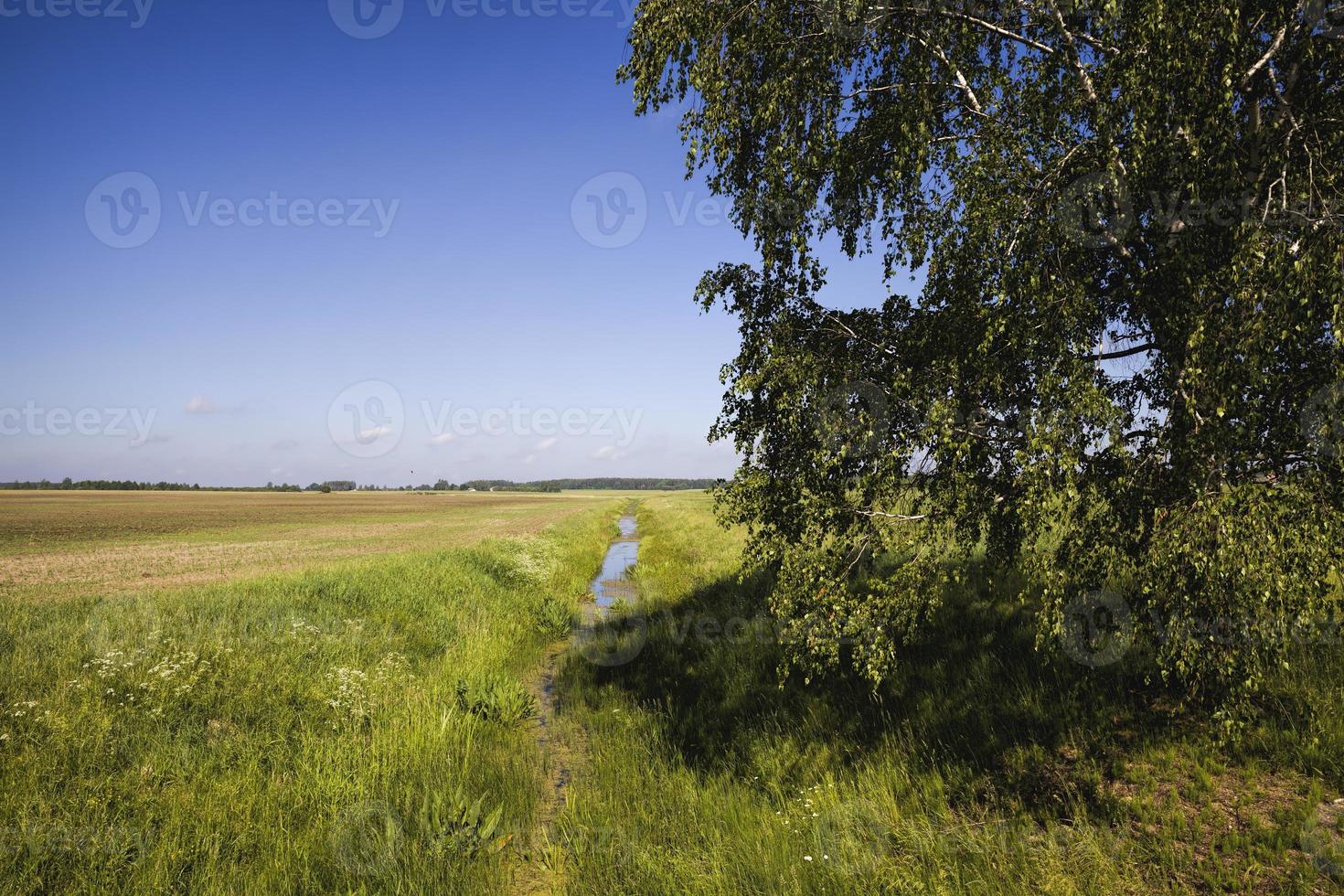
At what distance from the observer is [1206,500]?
4.33m

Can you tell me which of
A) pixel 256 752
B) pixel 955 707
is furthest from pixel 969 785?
pixel 256 752

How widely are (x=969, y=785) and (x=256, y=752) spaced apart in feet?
30.4

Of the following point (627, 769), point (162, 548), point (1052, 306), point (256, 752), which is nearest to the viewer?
point (1052, 306)

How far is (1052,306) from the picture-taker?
16.3ft

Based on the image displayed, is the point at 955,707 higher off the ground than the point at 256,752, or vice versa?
the point at 955,707

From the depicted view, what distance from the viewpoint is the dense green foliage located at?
14.0 ft

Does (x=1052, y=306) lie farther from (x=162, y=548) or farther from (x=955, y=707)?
(x=162, y=548)

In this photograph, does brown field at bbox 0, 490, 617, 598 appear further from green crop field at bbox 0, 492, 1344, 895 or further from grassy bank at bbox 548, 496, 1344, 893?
grassy bank at bbox 548, 496, 1344, 893

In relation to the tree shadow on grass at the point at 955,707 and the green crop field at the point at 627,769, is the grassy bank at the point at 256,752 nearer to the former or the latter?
the green crop field at the point at 627,769

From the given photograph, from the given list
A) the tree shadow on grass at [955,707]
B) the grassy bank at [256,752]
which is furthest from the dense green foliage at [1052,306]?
the grassy bank at [256,752]

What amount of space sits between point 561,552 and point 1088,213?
89.1 feet

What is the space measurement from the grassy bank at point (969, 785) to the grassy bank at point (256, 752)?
62.7 inches

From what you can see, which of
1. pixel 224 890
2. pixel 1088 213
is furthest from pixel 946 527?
pixel 224 890

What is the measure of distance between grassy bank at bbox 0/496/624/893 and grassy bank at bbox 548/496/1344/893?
1.59 meters
